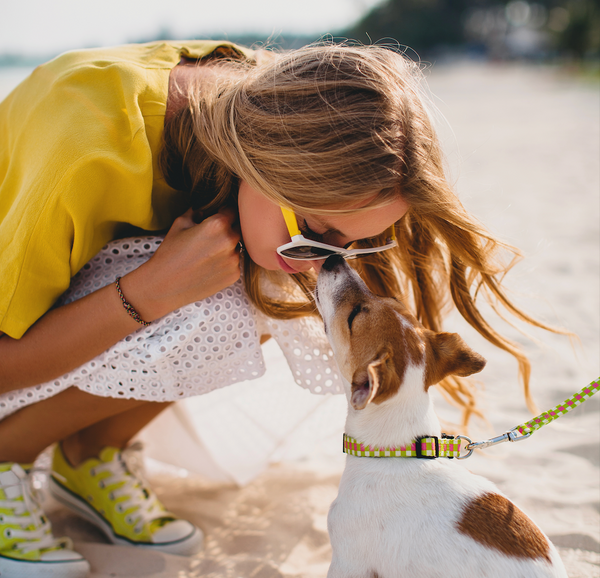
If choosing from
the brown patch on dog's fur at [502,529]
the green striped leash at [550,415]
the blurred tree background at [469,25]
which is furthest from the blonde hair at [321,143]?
the blurred tree background at [469,25]

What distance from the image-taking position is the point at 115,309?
66.9 inches

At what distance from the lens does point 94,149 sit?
63.6 inches

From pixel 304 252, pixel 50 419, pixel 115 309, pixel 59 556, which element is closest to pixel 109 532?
pixel 59 556

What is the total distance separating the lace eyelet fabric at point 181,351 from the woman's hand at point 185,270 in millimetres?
72

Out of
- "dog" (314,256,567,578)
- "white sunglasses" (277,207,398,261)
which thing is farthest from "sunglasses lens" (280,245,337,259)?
"dog" (314,256,567,578)

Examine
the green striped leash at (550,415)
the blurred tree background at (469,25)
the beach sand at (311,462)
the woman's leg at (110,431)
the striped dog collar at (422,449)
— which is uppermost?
the green striped leash at (550,415)

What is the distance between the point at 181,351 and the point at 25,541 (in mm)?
782

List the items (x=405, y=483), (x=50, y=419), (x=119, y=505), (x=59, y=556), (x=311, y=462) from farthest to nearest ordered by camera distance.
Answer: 1. (x=311, y=462)
2. (x=119, y=505)
3. (x=50, y=419)
4. (x=59, y=556)
5. (x=405, y=483)

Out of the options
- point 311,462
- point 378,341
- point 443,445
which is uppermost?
point 378,341

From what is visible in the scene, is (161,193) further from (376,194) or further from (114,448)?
(114,448)

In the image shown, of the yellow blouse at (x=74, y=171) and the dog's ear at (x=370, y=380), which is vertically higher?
the yellow blouse at (x=74, y=171)

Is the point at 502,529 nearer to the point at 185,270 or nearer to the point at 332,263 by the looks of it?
the point at 332,263

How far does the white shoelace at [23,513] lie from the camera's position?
1.75 m

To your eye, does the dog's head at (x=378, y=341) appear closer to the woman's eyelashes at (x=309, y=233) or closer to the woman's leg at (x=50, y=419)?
the woman's eyelashes at (x=309, y=233)
